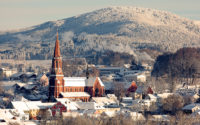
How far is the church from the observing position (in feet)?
431

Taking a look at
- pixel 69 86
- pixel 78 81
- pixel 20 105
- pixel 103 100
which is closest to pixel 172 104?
pixel 103 100

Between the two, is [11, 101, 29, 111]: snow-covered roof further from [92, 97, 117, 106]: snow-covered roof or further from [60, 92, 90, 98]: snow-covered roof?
[60, 92, 90, 98]: snow-covered roof

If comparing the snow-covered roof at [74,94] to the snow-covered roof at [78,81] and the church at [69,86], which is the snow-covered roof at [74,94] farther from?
the snow-covered roof at [78,81]

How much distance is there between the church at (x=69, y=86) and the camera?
431 ft

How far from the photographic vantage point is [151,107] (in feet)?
387

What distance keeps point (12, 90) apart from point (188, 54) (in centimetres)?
5067

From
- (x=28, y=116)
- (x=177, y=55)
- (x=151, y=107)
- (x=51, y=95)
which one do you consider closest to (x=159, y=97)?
(x=151, y=107)

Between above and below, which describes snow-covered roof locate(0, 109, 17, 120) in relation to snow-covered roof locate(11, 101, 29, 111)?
above

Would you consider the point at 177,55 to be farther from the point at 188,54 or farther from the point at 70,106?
the point at 70,106

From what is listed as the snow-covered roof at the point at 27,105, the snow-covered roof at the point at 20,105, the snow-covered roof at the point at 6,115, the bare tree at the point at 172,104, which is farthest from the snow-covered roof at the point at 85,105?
the snow-covered roof at the point at 6,115

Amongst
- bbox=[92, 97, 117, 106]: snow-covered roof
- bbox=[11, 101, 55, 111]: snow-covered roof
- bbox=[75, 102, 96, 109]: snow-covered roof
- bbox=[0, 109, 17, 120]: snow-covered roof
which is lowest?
bbox=[92, 97, 117, 106]: snow-covered roof

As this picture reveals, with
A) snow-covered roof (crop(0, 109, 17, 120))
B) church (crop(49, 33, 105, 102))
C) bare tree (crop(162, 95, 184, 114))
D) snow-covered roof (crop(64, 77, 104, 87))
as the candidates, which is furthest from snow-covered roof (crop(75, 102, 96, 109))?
snow-covered roof (crop(64, 77, 104, 87))

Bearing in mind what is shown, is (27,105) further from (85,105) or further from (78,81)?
(78,81)

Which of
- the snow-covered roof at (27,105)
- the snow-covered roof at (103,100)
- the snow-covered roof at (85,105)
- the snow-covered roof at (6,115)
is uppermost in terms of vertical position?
the snow-covered roof at (6,115)
